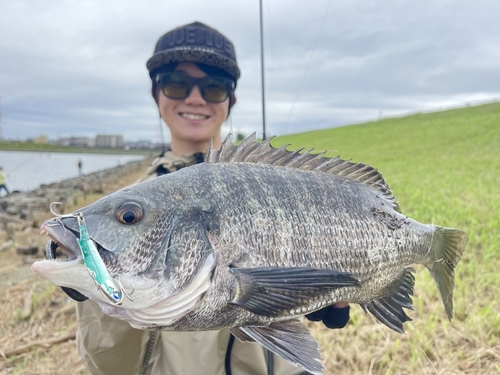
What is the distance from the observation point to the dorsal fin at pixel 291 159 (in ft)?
6.15

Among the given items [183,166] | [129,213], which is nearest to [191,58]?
[183,166]

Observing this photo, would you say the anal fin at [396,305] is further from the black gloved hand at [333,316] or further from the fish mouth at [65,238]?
the fish mouth at [65,238]

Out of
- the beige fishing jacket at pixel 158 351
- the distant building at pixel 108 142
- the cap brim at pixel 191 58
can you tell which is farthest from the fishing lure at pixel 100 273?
the distant building at pixel 108 142

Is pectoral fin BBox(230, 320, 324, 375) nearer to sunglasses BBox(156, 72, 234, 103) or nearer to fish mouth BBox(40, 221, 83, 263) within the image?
fish mouth BBox(40, 221, 83, 263)

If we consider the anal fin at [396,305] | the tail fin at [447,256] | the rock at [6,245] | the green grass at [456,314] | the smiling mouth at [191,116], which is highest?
the smiling mouth at [191,116]

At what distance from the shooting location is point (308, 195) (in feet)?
5.95

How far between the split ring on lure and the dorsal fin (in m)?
0.71

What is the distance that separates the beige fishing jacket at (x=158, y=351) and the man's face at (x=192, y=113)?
5.44 feet

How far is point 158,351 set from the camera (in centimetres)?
267

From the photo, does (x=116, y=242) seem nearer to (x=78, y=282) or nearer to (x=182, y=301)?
(x=78, y=282)

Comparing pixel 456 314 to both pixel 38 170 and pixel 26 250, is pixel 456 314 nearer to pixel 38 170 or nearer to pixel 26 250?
pixel 26 250

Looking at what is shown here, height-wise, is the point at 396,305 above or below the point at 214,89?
below

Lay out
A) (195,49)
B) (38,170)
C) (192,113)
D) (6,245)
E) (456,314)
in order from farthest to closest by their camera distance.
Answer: (38,170) < (6,245) < (456,314) < (192,113) < (195,49)

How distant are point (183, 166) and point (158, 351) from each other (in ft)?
5.07
